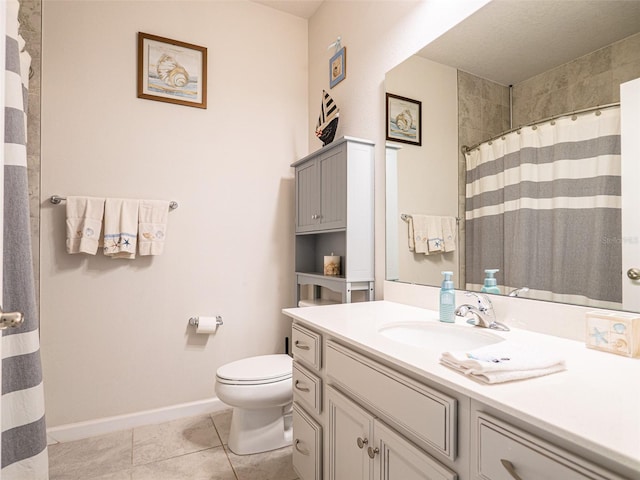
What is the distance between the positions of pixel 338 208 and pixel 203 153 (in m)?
1.05

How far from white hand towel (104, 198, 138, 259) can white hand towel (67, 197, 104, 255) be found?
49 mm

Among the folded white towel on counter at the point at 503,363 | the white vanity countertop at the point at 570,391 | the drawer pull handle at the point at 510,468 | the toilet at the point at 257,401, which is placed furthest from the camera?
the toilet at the point at 257,401

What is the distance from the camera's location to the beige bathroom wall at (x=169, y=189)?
6.67 ft

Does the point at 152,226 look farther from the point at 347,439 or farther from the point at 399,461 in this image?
the point at 399,461

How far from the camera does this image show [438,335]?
4.32ft

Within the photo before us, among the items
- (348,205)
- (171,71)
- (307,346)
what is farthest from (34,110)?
(307,346)

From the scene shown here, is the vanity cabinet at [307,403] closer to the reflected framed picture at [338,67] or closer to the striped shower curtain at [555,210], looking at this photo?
the striped shower curtain at [555,210]

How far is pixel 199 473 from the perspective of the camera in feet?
5.61

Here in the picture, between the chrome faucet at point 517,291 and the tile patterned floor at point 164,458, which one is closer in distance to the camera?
the chrome faucet at point 517,291

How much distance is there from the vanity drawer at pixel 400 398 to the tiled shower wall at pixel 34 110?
1.83 metres

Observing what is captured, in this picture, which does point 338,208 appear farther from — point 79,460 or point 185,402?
point 79,460

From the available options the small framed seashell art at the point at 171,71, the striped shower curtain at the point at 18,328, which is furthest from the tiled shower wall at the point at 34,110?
the striped shower curtain at the point at 18,328

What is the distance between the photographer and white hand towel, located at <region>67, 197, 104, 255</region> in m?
1.97

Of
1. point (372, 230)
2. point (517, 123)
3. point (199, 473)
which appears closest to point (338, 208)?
point (372, 230)
